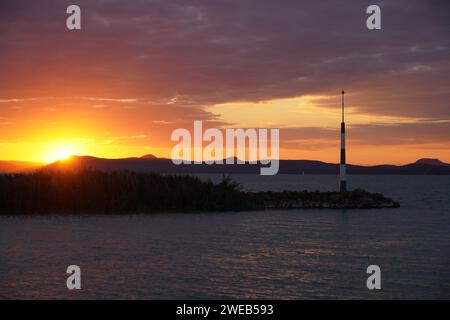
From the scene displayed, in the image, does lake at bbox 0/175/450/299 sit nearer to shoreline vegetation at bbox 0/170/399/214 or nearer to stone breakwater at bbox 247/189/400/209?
shoreline vegetation at bbox 0/170/399/214

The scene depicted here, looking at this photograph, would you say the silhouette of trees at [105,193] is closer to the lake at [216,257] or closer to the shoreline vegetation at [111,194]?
the shoreline vegetation at [111,194]

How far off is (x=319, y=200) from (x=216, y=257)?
37414 mm

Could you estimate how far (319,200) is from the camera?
2448 inches

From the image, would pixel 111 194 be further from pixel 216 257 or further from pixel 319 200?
pixel 319 200

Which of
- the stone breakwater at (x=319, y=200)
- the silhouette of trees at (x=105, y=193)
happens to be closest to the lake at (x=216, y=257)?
the silhouette of trees at (x=105, y=193)

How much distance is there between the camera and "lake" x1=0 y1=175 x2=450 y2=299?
20.0 m

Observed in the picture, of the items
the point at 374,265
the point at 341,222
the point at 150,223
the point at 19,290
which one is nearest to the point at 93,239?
the point at 150,223

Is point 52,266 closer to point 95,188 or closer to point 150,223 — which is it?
point 150,223

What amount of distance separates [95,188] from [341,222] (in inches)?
841

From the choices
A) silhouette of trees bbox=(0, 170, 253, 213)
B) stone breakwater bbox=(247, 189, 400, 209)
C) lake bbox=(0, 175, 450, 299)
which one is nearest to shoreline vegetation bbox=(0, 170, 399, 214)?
silhouette of trees bbox=(0, 170, 253, 213)

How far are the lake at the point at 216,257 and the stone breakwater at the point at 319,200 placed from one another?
15155 millimetres

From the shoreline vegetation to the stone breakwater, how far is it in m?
4.81

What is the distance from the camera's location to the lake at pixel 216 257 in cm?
1997

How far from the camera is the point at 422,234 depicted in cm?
3750
